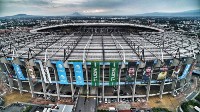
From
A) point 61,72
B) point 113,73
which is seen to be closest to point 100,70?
point 113,73

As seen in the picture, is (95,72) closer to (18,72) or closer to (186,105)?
(18,72)

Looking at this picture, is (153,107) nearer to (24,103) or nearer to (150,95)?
(150,95)

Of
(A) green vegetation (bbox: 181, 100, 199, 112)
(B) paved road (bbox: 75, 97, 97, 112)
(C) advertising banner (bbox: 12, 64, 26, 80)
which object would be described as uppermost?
(C) advertising banner (bbox: 12, 64, 26, 80)

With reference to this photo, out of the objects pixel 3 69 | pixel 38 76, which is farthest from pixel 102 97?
pixel 3 69

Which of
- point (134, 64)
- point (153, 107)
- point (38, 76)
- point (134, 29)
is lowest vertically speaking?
point (153, 107)

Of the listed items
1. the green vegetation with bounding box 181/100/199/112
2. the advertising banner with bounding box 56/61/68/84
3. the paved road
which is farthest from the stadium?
the green vegetation with bounding box 181/100/199/112

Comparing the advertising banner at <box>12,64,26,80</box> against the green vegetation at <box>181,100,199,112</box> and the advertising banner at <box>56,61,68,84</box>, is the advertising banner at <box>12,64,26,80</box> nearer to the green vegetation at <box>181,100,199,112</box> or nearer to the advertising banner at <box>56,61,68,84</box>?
the advertising banner at <box>56,61,68,84</box>
